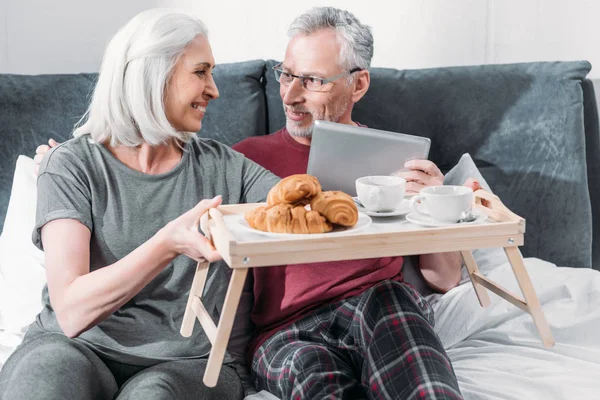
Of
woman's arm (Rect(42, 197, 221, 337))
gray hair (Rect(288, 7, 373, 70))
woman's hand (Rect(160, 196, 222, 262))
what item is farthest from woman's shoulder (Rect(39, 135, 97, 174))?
gray hair (Rect(288, 7, 373, 70))

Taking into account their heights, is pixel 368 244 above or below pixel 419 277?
above

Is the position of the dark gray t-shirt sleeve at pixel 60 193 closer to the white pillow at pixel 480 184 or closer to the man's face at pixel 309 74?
the man's face at pixel 309 74

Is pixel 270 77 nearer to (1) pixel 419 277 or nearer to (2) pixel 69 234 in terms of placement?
(1) pixel 419 277

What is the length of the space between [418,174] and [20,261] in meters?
0.98

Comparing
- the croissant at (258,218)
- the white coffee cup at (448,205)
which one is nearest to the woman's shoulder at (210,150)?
the croissant at (258,218)

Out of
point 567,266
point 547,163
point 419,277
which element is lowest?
point 567,266

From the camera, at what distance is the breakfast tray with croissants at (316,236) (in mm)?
1126

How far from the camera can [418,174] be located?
158 cm

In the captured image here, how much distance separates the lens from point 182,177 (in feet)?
5.16

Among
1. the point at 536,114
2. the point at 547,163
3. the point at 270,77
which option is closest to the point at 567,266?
the point at 547,163

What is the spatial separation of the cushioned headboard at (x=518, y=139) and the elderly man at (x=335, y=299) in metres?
0.22

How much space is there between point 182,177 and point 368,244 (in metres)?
0.56

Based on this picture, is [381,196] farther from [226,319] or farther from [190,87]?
[190,87]

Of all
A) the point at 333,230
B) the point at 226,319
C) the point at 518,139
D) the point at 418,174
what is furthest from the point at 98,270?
the point at 518,139
